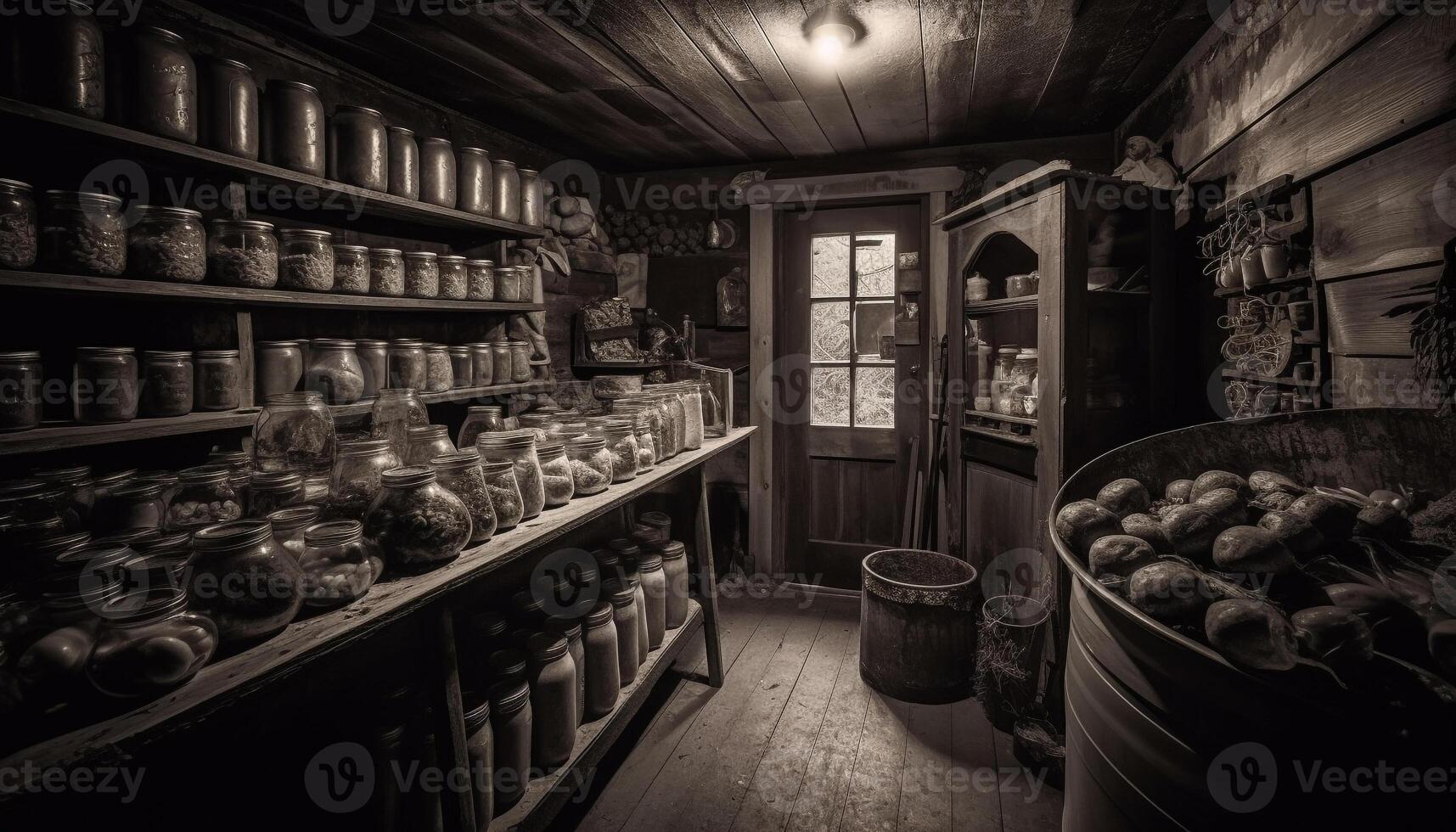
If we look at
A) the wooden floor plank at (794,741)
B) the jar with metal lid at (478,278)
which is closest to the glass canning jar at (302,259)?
the jar with metal lid at (478,278)

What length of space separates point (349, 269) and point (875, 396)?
2.72 metres

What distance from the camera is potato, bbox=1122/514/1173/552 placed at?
123 cm

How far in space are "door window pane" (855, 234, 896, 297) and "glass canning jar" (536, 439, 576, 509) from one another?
250cm

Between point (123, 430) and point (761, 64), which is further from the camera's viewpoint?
point (761, 64)

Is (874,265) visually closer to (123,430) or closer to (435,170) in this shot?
(435,170)

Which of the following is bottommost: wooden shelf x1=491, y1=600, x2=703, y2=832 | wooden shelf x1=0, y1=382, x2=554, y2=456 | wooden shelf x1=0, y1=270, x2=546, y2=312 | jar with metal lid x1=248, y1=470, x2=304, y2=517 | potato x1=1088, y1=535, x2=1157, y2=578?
wooden shelf x1=491, y1=600, x2=703, y2=832

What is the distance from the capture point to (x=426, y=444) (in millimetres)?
1453

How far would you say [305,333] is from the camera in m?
2.09

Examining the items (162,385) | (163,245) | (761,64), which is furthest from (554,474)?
(761,64)

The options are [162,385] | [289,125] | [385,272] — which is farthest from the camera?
[385,272]

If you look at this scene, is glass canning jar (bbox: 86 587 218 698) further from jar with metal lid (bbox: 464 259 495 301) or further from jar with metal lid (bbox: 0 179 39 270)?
jar with metal lid (bbox: 464 259 495 301)

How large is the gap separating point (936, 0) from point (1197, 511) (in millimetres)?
1646

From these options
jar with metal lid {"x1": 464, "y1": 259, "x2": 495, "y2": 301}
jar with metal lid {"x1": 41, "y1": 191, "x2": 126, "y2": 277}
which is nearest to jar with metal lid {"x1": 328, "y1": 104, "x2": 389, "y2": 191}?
jar with metal lid {"x1": 464, "y1": 259, "x2": 495, "y2": 301}

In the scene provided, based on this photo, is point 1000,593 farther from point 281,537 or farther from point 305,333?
point 305,333
